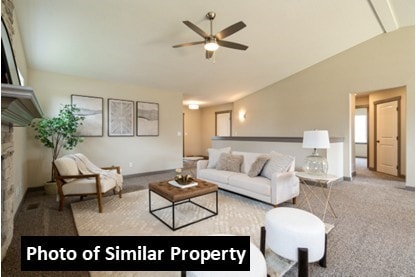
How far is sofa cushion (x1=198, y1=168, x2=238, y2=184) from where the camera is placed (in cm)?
376

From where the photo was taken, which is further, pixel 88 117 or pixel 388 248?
pixel 88 117

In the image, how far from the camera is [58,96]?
13.9 ft

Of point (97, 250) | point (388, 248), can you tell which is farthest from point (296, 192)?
point (97, 250)

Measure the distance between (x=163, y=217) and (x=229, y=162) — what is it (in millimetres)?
1729

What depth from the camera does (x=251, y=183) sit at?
3277 mm

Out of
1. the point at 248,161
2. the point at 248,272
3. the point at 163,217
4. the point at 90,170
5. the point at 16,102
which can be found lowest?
the point at 163,217

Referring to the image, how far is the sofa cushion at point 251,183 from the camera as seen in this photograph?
310cm

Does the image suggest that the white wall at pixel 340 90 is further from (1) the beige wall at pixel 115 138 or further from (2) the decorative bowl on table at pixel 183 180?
(2) the decorative bowl on table at pixel 183 180

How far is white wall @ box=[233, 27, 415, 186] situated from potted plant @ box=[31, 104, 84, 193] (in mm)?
5504

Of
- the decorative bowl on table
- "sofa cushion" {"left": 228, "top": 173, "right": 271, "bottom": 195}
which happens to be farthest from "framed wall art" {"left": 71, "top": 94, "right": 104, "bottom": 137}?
"sofa cushion" {"left": 228, "top": 173, "right": 271, "bottom": 195}

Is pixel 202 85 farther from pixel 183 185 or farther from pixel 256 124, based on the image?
pixel 183 185

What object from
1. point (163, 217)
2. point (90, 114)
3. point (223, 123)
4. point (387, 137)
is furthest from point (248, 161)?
point (223, 123)

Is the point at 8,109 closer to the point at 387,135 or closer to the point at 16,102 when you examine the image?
the point at 16,102

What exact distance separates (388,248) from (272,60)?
4263 mm
